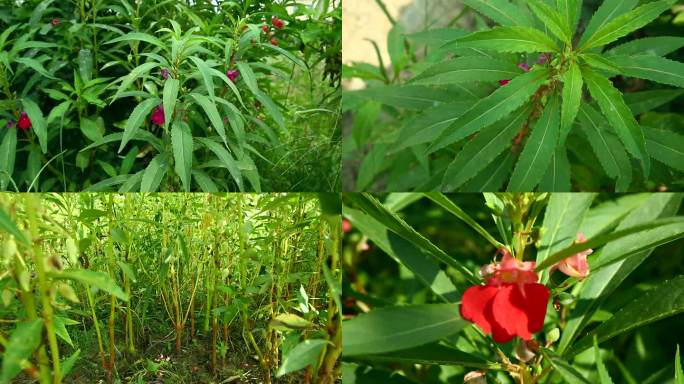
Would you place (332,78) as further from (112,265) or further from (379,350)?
(379,350)

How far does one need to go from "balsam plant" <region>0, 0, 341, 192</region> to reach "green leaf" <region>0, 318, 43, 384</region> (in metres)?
0.47

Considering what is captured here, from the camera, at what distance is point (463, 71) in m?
1.11

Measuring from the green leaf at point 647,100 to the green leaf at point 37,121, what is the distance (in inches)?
45.4

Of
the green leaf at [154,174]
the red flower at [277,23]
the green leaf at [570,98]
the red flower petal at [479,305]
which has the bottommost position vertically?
the green leaf at [154,174]

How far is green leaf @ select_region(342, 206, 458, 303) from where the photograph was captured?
2.60ft

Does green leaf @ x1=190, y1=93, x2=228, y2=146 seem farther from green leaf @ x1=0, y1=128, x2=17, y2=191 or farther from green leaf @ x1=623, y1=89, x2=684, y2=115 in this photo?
green leaf @ x1=623, y1=89, x2=684, y2=115

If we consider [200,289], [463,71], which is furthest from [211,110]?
[463,71]

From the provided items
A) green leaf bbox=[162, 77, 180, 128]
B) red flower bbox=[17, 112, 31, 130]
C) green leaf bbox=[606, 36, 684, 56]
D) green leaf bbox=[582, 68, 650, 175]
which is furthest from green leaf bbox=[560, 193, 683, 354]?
red flower bbox=[17, 112, 31, 130]

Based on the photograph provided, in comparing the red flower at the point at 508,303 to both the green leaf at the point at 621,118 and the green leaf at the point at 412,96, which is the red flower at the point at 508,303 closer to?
the green leaf at the point at 621,118

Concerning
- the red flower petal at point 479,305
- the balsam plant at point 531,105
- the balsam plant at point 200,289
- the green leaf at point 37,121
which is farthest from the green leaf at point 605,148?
the green leaf at point 37,121

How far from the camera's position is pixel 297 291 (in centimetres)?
119

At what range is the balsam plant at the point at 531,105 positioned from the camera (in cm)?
98

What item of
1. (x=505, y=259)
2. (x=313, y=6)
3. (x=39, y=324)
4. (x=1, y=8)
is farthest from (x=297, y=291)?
(x=1, y=8)

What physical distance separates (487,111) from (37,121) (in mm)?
926
